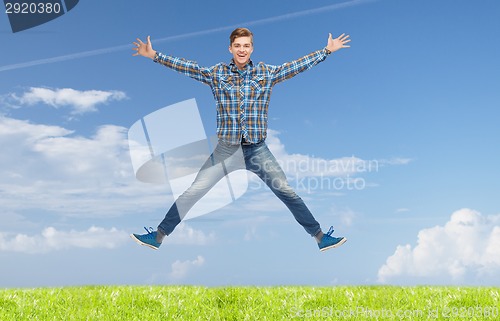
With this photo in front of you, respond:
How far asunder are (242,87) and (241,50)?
0.47 meters

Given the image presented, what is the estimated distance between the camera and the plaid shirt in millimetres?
7402

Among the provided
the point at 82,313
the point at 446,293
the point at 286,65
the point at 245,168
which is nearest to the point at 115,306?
the point at 82,313

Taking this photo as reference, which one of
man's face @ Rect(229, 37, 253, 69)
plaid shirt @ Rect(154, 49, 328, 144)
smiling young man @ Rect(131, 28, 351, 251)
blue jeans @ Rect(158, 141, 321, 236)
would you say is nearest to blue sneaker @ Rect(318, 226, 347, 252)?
smiling young man @ Rect(131, 28, 351, 251)

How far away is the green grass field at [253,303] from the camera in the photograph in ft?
24.7

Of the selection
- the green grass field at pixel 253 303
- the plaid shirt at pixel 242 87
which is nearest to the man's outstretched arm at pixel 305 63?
the plaid shirt at pixel 242 87

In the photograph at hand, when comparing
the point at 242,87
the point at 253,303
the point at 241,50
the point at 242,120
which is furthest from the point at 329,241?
the point at 241,50

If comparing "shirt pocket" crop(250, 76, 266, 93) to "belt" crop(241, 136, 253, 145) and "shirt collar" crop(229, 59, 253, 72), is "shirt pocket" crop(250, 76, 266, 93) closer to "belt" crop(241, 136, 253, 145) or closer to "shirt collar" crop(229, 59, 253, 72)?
A: "shirt collar" crop(229, 59, 253, 72)

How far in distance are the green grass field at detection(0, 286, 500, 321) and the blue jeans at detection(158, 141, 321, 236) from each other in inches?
46.9

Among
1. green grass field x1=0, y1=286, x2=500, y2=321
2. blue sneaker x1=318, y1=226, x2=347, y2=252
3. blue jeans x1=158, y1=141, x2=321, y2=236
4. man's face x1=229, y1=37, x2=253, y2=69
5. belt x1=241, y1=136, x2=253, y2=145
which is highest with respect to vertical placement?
man's face x1=229, y1=37, x2=253, y2=69

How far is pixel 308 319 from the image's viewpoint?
24.0ft

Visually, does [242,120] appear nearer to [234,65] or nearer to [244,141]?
[244,141]

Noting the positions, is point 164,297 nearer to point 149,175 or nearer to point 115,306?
point 115,306

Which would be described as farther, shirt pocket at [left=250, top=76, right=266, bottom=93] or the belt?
shirt pocket at [left=250, top=76, right=266, bottom=93]

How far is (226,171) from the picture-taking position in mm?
7438
